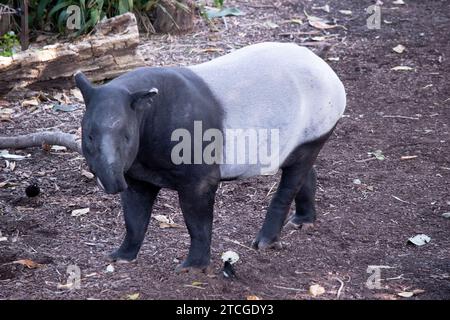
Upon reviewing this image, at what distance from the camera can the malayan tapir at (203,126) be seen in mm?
4250

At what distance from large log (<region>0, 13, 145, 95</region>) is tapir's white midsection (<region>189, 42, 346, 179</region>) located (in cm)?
294

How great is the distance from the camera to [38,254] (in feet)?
17.5

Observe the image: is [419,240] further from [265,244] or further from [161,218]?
[161,218]

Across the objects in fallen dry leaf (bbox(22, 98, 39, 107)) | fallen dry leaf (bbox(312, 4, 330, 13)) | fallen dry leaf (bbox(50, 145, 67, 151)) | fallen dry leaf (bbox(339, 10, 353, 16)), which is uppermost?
fallen dry leaf (bbox(22, 98, 39, 107))

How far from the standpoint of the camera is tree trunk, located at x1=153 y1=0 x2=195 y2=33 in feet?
30.8

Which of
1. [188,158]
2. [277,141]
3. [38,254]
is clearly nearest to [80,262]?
[38,254]

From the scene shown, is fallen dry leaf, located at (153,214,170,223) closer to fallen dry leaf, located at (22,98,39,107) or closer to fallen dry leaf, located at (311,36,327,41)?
fallen dry leaf, located at (22,98,39,107)

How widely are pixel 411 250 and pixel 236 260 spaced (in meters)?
1.16

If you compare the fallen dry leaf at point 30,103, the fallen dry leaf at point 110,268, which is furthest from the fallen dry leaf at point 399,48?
the fallen dry leaf at point 110,268

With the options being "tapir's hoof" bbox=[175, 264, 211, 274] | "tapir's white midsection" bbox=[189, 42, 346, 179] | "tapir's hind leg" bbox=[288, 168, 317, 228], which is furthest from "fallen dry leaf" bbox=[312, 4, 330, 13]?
"tapir's hoof" bbox=[175, 264, 211, 274]

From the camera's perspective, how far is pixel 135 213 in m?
5.06

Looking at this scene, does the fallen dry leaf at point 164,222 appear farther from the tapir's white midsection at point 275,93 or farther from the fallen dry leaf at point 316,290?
the fallen dry leaf at point 316,290

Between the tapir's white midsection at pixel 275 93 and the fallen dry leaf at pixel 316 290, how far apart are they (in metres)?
0.72

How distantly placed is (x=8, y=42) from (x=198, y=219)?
4.28 metres
